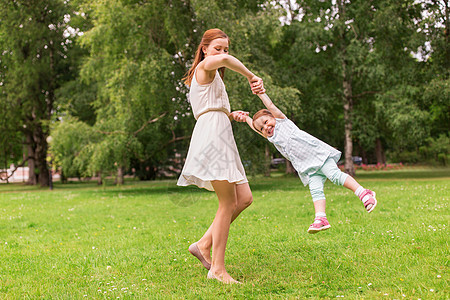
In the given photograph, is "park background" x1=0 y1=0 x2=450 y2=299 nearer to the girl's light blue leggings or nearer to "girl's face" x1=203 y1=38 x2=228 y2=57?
the girl's light blue leggings

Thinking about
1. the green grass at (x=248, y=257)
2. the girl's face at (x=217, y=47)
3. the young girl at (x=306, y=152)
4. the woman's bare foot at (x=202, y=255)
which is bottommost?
the green grass at (x=248, y=257)

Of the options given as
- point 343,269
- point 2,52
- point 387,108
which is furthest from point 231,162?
point 2,52

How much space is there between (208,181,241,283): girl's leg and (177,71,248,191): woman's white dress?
0.17 m

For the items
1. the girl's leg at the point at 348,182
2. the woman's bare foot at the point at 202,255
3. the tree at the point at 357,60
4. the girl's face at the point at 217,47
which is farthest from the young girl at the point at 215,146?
the tree at the point at 357,60

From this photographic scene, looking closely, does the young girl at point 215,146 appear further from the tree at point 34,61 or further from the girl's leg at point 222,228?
the tree at point 34,61

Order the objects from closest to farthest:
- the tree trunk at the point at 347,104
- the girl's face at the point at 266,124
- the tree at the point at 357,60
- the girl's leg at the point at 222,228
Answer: the girl's leg at the point at 222,228 → the girl's face at the point at 266,124 → the tree at the point at 357,60 → the tree trunk at the point at 347,104

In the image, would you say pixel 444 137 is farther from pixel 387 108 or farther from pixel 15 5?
pixel 15 5

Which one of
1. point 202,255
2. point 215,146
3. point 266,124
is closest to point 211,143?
point 215,146

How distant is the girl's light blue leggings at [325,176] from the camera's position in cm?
420

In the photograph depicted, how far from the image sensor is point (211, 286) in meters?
4.20

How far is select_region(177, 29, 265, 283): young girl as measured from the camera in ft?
13.9

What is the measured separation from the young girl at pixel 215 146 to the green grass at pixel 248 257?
540mm

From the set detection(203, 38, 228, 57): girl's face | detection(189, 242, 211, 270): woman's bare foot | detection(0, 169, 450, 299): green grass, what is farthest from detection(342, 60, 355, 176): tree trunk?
detection(203, 38, 228, 57): girl's face

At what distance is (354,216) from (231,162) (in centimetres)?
502
